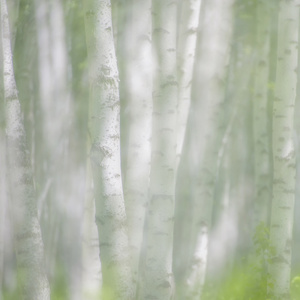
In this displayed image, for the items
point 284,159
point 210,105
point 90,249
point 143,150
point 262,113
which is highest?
point 210,105

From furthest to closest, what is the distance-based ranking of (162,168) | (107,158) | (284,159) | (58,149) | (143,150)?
(58,149)
(284,159)
(143,150)
(162,168)
(107,158)

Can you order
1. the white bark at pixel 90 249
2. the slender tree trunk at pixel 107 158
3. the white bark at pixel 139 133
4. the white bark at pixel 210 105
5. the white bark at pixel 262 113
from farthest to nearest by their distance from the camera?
the white bark at pixel 262 113
the white bark at pixel 210 105
the white bark at pixel 90 249
the white bark at pixel 139 133
the slender tree trunk at pixel 107 158

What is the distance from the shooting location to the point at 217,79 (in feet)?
20.2

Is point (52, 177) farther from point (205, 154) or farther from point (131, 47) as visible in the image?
point (131, 47)

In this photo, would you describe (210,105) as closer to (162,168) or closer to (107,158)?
(162,168)

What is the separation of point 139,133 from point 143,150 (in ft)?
0.50

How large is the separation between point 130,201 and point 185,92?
153 centimetres

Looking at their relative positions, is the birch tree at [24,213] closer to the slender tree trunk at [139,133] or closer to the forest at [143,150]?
the forest at [143,150]

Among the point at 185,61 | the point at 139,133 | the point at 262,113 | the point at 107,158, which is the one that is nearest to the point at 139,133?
the point at 139,133

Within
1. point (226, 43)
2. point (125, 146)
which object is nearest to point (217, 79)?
point (226, 43)

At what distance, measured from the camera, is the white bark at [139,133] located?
14.9ft

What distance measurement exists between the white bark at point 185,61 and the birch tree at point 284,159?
91 centimetres

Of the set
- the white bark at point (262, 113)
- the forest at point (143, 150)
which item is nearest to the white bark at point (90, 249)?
the forest at point (143, 150)

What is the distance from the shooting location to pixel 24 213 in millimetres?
3680
